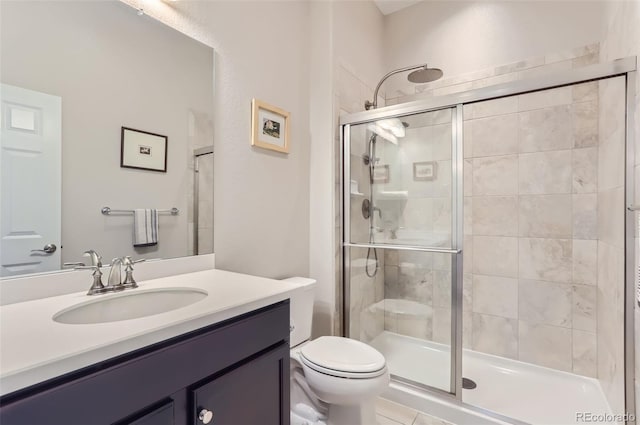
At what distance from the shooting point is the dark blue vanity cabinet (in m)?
0.57

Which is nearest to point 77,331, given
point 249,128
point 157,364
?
point 157,364

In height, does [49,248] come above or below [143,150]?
below

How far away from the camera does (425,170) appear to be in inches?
78.1

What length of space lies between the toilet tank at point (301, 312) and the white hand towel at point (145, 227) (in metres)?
0.75

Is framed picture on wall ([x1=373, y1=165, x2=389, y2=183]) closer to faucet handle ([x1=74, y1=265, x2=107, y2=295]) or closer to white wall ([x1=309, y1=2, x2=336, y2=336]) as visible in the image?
white wall ([x1=309, y1=2, x2=336, y2=336])

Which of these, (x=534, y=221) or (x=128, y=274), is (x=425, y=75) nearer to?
(x=534, y=221)

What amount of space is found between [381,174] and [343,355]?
127 cm

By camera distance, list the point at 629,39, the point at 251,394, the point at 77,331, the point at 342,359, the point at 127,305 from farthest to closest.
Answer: the point at 342,359 < the point at 629,39 < the point at 127,305 < the point at 251,394 < the point at 77,331

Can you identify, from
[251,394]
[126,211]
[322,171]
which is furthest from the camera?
[322,171]

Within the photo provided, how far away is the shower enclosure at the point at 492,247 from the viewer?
1.75 m

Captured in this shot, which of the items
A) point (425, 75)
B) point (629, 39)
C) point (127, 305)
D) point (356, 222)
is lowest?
point (127, 305)

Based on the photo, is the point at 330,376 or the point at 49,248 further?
the point at 330,376

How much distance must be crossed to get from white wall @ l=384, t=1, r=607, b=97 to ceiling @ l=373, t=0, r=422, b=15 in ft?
0.12

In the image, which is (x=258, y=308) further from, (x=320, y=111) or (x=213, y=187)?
(x=320, y=111)
